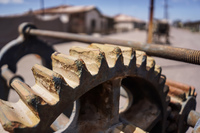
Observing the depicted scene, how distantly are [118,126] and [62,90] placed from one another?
733mm

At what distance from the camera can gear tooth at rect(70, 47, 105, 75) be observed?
1.16 m

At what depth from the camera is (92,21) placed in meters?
21.1

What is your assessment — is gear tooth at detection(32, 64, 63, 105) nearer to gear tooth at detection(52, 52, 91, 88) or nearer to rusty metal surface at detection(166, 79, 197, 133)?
gear tooth at detection(52, 52, 91, 88)

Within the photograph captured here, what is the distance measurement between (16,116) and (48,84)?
0.25 meters

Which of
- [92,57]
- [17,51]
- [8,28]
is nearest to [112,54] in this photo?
[92,57]

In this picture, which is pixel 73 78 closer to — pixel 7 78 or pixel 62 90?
pixel 62 90

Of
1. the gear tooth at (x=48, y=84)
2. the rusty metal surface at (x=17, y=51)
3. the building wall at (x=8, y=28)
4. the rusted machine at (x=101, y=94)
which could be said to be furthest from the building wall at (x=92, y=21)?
the gear tooth at (x=48, y=84)

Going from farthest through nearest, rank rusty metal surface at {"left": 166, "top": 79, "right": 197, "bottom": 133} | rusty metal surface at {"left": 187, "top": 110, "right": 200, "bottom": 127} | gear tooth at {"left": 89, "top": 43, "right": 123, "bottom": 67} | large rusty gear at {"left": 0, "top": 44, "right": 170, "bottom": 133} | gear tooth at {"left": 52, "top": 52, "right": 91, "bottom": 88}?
→ rusty metal surface at {"left": 166, "top": 79, "right": 197, "bottom": 133}
rusty metal surface at {"left": 187, "top": 110, "right": 200, "bottom": 127}
gear tooth at {"left": 89, "top": 43, "right": 123, "bottom": 67}
gear tooth at {"left": 52, "top": 52, "right": 91, "bottom": 88}
large rusty gear at {"left": 0, "top": 44, "right": 170, "bottom": 133}

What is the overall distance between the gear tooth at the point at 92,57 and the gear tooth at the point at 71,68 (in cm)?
9

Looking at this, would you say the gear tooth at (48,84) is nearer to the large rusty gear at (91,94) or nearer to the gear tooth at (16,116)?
the large rusty gear at (91,94)

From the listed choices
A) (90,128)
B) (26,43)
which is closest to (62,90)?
(90,128)

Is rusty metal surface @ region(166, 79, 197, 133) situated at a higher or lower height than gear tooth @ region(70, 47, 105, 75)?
lower

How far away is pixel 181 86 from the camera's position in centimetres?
231

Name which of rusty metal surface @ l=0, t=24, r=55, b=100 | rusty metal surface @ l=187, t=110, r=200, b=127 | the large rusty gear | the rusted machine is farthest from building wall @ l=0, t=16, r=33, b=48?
rusty metal surface @ l=187, t=110, r=200, b=127
